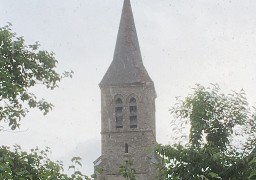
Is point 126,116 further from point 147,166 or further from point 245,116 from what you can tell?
point 245,116

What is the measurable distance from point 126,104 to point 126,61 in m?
3.09

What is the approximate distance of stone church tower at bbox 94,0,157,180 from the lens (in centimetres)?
4172

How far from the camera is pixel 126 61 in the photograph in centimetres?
4328

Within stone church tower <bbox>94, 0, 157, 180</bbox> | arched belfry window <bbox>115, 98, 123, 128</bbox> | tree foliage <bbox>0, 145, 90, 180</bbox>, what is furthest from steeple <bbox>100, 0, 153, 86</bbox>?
tree foliage <bbox>0, 145, 90, 180</bbox>

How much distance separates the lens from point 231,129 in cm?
2031

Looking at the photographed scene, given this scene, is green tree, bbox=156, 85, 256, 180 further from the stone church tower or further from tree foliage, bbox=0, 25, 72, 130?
the stone church tower

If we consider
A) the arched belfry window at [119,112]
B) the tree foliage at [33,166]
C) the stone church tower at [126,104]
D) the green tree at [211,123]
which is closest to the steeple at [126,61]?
the stone church tower at [126,104]

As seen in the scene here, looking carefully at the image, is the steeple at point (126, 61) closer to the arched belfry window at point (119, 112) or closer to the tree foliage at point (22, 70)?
the arched belfry window at point (119, 112)

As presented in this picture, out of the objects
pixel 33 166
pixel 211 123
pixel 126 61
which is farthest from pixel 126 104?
pixel 33 166

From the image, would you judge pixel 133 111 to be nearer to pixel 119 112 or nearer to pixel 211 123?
pixel 119 112

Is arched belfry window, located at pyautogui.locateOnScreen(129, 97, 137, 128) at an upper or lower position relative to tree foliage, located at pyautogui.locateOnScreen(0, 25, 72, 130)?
upper

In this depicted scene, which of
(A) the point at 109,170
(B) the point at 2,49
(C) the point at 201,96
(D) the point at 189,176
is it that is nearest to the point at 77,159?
(B) the point at 2,49

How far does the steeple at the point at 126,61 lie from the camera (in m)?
43.0

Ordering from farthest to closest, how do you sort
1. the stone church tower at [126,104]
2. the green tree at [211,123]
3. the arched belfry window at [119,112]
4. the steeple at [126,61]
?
the steeple at [126,61] < the arched belfry window at [119,112] < the stone church tower at [126,104] < the green tree at [211,123]
